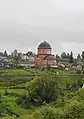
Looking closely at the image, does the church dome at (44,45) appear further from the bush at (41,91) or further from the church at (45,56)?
the bush at (41,91)

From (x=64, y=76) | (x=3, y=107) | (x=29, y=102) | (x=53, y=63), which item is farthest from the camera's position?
(x=53, y=63)

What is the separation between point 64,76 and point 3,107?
3320 cm

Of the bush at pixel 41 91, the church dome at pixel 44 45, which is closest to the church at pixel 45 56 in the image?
the church dome at pixel 44 45

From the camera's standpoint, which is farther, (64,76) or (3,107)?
(64,76)

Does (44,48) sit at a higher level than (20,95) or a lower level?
higher

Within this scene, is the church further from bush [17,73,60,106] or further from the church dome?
bush [17,73,60,106]

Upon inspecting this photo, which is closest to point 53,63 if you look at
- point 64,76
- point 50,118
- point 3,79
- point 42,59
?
point 42,59

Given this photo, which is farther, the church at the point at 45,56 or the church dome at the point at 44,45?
the church dome at the point at 44,45

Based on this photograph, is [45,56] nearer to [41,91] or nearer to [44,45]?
[44,45]

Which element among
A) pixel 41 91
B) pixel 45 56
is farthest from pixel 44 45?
pixel 41 91

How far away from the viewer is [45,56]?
10694cm

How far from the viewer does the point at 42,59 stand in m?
108

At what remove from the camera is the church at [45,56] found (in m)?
105

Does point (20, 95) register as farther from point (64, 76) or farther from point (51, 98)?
point (64, 76)
